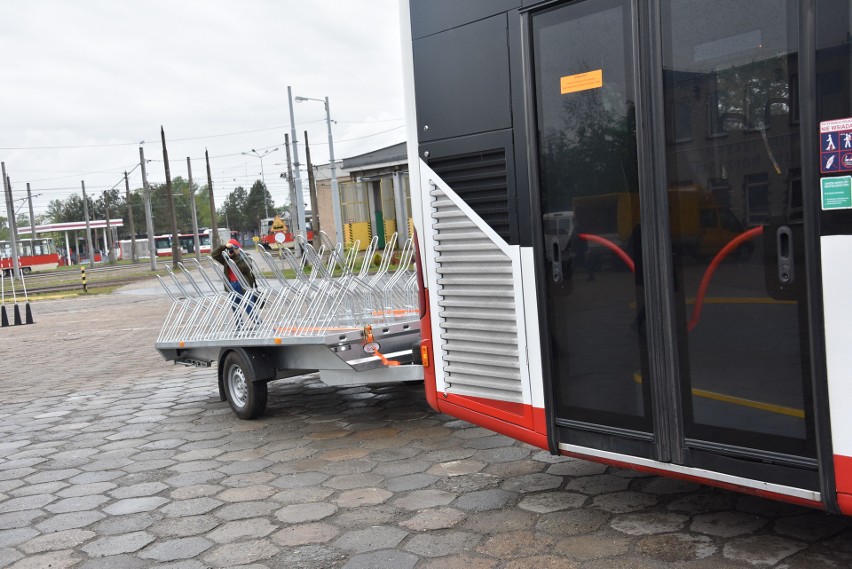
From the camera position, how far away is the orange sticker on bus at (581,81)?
153 inches

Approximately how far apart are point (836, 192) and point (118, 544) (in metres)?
4.01

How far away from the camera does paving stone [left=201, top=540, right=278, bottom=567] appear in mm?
4301

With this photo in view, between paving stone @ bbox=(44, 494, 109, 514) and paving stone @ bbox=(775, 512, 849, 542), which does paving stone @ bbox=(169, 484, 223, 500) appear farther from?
paving stone @ bbox=(775, 512, 849, 542)

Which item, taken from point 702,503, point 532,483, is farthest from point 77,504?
point 702,503

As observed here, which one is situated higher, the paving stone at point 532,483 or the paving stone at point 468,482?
the paving stone at point 532,483

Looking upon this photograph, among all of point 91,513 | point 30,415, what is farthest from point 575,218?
point 30,415

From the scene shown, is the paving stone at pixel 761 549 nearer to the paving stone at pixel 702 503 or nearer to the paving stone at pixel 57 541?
the paving stone at pixel 702 503

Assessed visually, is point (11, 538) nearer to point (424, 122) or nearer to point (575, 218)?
point (424, 122)

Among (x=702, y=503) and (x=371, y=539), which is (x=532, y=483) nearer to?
(x=702, y=503)

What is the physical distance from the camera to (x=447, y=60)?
466cm

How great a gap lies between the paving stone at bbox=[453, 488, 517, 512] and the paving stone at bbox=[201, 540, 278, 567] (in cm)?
112

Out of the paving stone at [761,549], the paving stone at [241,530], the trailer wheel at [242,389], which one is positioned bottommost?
the paving stone at [241,530]

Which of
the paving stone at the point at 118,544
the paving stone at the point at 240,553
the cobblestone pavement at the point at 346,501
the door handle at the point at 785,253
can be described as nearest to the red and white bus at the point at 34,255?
the cobblestone pavement at the point at 346,501

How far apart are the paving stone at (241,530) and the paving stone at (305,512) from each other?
115 mm
